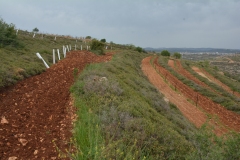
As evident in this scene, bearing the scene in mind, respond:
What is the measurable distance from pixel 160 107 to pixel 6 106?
673 centimetres

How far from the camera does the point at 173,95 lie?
17.2m

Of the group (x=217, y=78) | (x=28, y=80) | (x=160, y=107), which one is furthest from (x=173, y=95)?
(x=217, y=78)

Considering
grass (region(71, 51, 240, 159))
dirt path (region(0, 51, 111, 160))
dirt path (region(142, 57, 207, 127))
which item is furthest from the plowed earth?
dirt path (region(0, 51, 111, 160))

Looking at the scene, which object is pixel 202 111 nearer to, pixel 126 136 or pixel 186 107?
pixel 186 107

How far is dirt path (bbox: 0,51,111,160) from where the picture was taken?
3.94 m

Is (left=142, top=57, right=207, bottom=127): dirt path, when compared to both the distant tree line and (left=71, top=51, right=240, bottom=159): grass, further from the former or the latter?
the distant tree line

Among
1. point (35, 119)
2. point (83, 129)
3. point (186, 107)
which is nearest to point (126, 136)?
point (83, 129)

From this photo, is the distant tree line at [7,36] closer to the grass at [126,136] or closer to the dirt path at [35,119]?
the dirt path at [35,119]

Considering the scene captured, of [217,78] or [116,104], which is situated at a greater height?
[116,104]

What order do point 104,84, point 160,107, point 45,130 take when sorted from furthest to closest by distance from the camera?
point 160,107 < point 104,84 < point 45,130

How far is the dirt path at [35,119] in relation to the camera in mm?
3940

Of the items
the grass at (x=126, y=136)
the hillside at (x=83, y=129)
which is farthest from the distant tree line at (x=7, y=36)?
the grass at (x=126, y=136)

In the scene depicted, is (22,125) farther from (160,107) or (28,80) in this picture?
(160,107)

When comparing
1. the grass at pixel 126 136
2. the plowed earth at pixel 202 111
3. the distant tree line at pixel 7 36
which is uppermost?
the distant tree line at pixel 7 36
